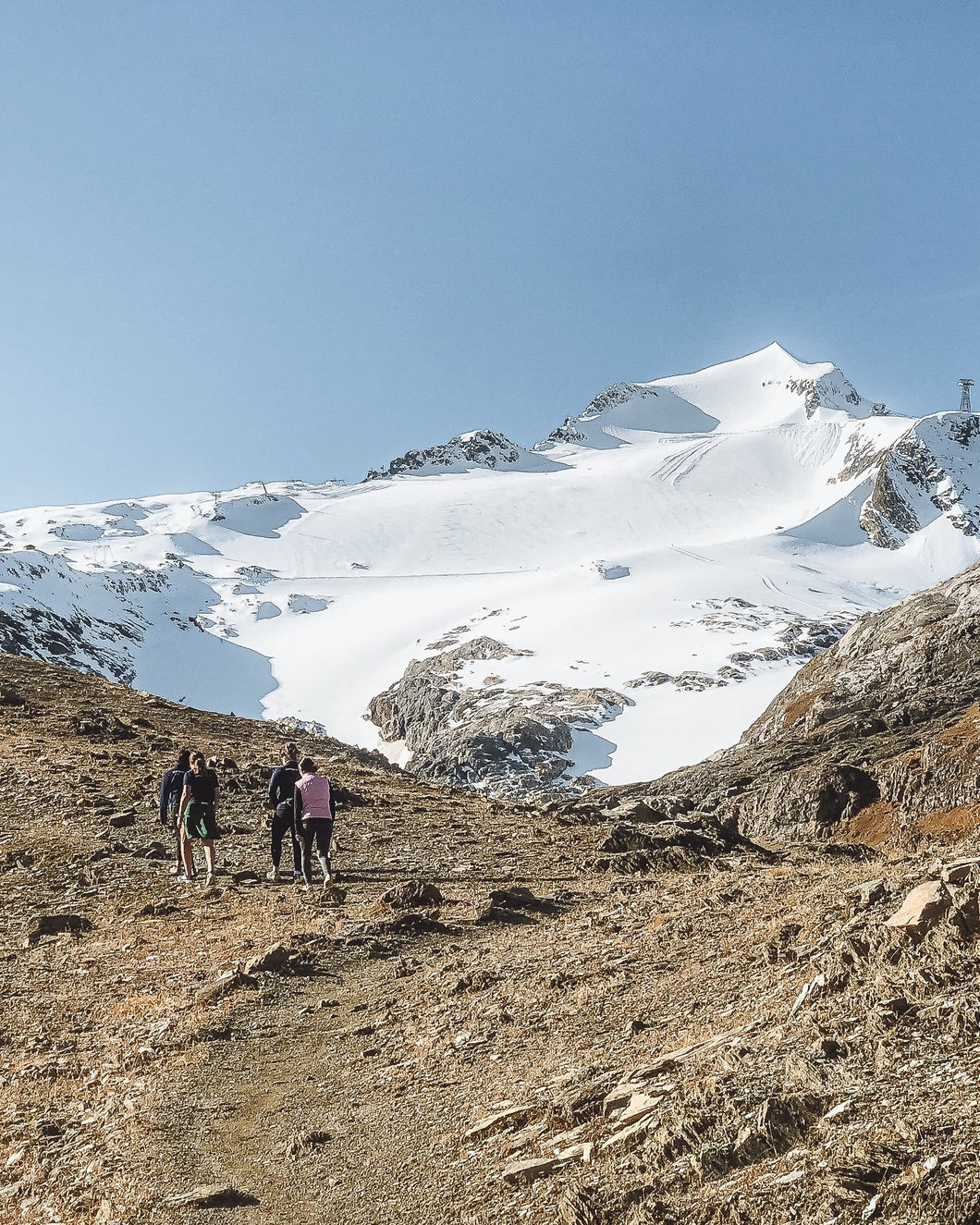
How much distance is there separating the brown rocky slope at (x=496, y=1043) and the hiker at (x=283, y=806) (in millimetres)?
642

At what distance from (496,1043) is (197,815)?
9813mm

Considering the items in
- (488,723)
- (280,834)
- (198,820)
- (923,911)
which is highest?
(488,723)

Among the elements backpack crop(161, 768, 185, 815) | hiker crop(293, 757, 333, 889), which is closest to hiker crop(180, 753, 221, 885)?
backpack crop(161, 768, 185, 815)

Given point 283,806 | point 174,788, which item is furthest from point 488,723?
point 283,806

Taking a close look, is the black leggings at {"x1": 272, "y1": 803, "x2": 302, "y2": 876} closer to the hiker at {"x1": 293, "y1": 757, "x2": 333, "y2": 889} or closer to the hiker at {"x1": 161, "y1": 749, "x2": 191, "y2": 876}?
the hiker at {"x1": 293, "y1": 757, "x2": 333, "y2": 889}

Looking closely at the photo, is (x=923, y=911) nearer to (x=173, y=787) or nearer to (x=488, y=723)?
(x=173, y=787)

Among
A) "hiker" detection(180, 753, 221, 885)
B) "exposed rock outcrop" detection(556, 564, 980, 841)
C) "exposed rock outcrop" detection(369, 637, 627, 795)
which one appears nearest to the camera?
"hiker" detection(180, 753, 221, 885)

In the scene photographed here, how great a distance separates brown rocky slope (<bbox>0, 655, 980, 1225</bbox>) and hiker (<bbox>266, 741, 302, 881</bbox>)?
2.11 feet

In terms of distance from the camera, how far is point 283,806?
17.9m

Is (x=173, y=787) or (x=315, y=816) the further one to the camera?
(x=173, y=787)

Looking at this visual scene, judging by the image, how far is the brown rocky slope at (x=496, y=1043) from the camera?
5.84 m

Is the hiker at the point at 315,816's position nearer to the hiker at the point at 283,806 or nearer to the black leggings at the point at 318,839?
the black leggings at the point at 318,839

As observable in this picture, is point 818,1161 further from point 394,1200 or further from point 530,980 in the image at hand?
point 530,980

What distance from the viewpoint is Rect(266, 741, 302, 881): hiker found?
1792 centimetres
